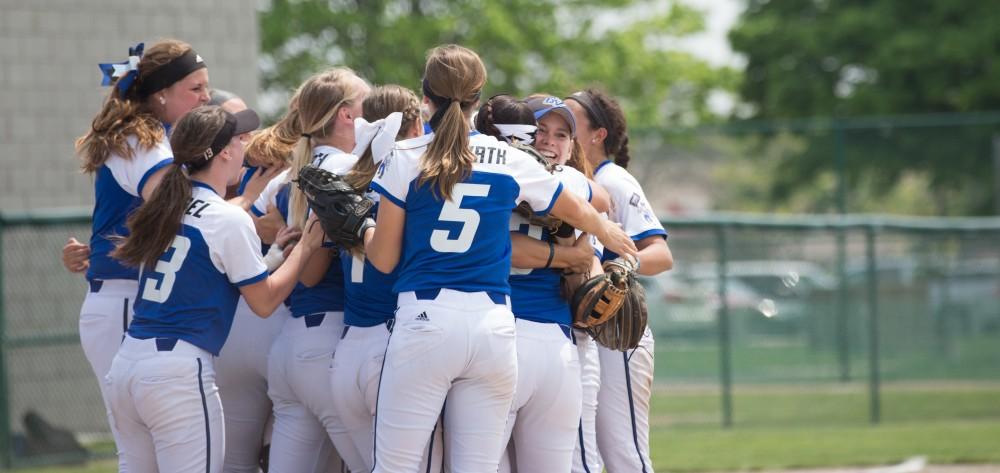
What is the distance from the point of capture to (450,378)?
13.1ft

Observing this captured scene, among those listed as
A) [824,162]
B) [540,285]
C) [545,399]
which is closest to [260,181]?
[540,285]

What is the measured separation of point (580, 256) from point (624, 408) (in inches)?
31.1

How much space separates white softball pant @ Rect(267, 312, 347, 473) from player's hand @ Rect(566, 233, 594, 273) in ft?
3.07

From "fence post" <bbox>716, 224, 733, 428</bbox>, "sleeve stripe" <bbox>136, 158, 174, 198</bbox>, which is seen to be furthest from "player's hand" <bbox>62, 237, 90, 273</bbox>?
"fence post" <bbox>716, 224, 733, 428</bbox>

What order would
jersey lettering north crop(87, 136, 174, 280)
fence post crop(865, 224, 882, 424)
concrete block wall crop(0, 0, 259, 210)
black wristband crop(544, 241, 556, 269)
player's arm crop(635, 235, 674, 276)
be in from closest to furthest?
black wristband crop(544, 241, 556, 269), jersey lettering north crop(87, 136, 174, 280), player's arm crop(635, 235, 674, 276), concrete block wall crop(0, 0, 259, 210), fence post crop(865, 224, 882, 424)

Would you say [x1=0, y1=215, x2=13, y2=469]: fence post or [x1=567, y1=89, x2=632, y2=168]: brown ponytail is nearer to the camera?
[x1=567, y1=89, x2=632, y2=168]: brown ponytail

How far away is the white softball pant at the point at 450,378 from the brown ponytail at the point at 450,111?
0.38 metres

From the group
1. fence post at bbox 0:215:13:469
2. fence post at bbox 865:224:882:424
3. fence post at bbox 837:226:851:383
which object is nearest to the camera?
fence post at bbox 0:215:13:469

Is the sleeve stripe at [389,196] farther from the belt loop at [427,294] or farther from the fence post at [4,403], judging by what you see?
the fence post at [4,403]

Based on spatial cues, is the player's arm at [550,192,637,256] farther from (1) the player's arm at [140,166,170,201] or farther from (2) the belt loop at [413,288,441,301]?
(1) the player's arm at [140,166,170,201]

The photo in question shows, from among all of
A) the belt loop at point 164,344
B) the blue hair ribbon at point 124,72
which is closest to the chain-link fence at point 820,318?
the blue hair ribbon at point 124,72

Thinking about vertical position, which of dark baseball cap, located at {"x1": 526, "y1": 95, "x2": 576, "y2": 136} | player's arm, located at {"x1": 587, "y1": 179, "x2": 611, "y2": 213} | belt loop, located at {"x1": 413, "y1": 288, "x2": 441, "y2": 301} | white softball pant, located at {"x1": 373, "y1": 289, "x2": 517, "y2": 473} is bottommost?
white softball pant, located at {"x1": 373, "y1": 289, "x2": 517, "y2": 473}

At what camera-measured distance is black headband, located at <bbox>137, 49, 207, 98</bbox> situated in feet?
16.0

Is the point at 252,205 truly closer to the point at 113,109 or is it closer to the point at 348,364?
the point at 113,109
